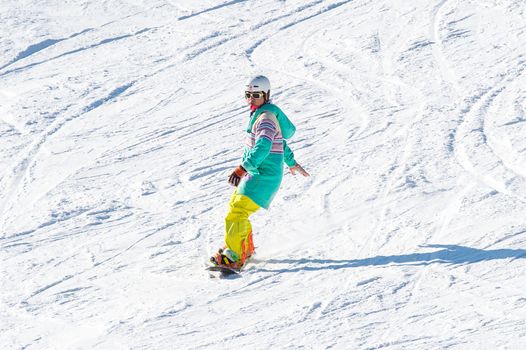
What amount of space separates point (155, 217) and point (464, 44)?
5.72 m

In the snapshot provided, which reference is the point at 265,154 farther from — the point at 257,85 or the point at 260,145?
the point at 257,85

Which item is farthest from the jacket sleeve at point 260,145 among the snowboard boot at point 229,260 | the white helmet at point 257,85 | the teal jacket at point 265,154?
the snowboard boot at point 229,260

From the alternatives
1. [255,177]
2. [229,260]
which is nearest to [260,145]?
[255,177]

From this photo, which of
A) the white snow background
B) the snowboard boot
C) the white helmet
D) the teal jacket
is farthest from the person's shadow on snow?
the white helmet

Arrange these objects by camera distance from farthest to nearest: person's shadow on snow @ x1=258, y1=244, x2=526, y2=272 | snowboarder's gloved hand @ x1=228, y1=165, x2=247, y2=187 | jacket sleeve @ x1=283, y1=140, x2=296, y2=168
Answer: jacket sleeve @ x1=283, y1=140, x2=296, y2=168
snowboarder's gloved hand @ x1=228, y1=165, x2=247, y2=187
person's shadow on snow @ x1=258, y1=244, x2=526, y2=272

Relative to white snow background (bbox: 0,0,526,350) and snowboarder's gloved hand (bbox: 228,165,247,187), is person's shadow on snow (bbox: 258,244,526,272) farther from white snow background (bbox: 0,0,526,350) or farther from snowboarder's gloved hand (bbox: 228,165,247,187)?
snowboarder's gloved hand (bbox: 228,165,247,187)

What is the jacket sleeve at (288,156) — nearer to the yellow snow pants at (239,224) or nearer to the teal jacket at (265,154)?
the teal jacket at (265,154)

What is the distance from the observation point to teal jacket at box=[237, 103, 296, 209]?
6.41 meters

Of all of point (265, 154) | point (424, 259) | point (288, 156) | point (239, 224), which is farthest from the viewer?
Result: point (288, 156)

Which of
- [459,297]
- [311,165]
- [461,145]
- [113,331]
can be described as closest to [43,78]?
[311,165]

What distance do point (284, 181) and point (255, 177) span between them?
1831 millimetres

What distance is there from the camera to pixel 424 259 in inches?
245

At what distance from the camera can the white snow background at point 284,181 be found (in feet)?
18.6

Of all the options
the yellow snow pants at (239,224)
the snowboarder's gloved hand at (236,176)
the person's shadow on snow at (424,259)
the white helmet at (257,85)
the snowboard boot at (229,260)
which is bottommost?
the person's shadow on snow at (424,259)
